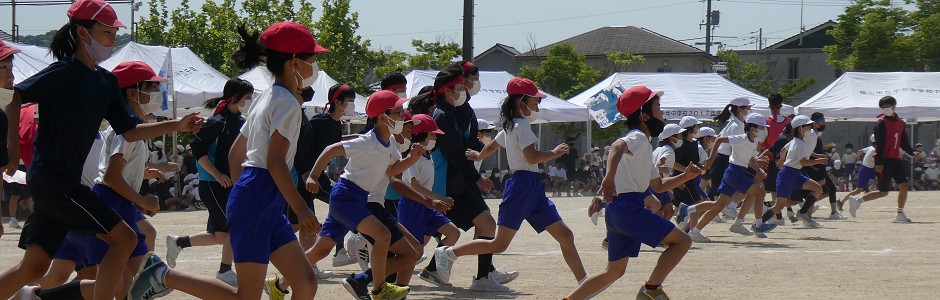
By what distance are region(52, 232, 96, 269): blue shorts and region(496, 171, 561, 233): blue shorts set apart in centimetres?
339

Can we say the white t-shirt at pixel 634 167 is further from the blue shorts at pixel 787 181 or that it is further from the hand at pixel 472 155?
the blue shorts at pixel 787 181

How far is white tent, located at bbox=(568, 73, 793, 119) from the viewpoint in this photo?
2766 cm

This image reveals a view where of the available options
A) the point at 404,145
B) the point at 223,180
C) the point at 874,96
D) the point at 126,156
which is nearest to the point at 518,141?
the point at 404,145

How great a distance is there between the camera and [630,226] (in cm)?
730

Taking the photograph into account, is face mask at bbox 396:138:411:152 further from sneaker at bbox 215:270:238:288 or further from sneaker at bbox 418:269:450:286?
sneaker at bbox 215:270:238:288

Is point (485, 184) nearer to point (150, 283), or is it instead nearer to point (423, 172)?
point (423, 172)

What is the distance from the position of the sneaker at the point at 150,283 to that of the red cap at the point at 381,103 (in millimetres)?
2229

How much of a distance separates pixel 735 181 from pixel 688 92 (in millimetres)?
14052

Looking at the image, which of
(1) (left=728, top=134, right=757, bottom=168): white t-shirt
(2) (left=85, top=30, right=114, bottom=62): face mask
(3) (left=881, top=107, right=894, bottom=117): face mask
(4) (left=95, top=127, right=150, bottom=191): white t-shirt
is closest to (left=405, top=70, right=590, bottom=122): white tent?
(3) (left=881, top=107, right=894, bottom=117): face mask

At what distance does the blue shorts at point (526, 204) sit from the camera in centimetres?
877

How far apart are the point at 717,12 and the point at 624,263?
72.4m

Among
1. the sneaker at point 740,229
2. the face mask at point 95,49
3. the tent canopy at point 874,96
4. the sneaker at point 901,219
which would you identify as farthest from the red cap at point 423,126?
the tent canopy at point 874,96

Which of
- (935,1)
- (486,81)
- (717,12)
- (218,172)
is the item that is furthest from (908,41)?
(218,172)

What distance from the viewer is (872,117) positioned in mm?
27469
